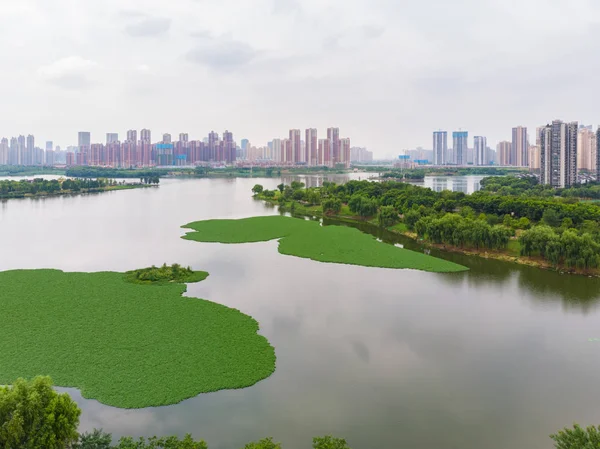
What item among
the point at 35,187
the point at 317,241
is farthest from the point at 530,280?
the point at 35,187

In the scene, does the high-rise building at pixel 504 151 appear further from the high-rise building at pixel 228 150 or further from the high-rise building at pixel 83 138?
the high-rise building at pixel 83 138

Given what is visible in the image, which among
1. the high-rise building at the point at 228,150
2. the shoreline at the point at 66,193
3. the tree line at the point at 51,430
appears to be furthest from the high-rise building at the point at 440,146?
the tree line at the point at 51,430

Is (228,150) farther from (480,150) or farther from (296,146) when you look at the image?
(480,150)

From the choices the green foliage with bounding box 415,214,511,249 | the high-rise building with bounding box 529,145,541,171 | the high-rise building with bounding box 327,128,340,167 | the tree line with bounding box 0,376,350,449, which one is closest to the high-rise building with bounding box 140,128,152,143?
the high-rise building with bounding box 327,128,340,167

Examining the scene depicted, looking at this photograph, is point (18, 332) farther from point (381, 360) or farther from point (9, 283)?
point (381, 360)

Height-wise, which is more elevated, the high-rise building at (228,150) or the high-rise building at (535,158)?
the high-rise building at (228,150)

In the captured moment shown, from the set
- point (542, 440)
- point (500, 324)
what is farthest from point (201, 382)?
point (500, 324)
